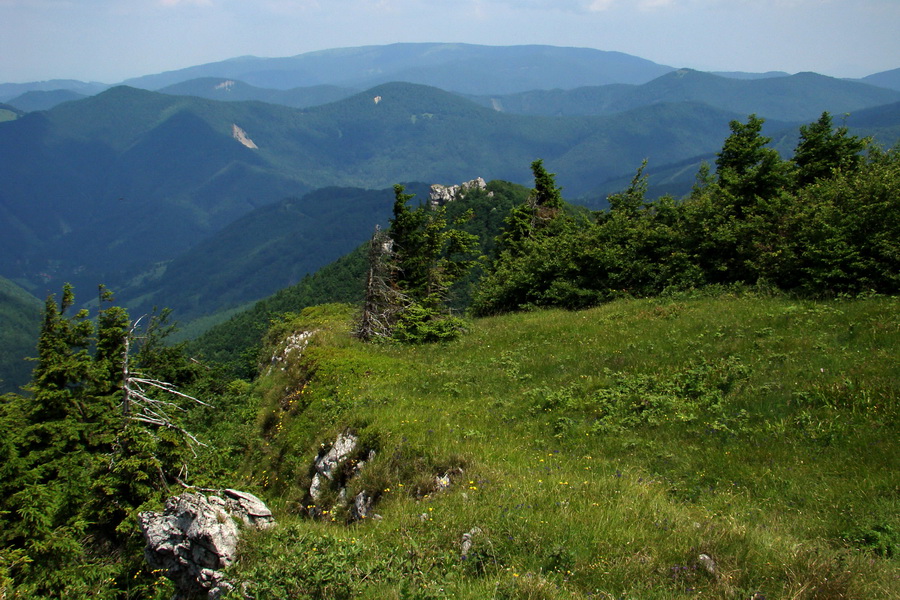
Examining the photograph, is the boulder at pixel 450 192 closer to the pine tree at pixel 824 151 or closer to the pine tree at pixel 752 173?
the pine tree at pixel 752 173

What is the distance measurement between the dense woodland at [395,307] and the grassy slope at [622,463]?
2.32 meters

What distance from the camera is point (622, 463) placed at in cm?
841

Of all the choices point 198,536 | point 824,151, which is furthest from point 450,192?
point 198,536

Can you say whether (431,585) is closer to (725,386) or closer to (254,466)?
(725,386)

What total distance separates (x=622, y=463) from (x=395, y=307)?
1536 centimetres

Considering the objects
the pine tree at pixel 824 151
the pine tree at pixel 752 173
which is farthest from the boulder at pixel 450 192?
the pine tree at pixel 824 151

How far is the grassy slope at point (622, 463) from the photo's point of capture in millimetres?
5023

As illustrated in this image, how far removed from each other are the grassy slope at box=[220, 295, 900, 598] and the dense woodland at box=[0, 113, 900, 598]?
2317 mm

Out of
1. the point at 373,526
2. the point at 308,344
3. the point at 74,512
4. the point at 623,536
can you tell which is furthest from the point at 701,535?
the point at 308,344

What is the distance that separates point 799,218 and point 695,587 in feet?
56.2

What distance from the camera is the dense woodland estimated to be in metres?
8.27

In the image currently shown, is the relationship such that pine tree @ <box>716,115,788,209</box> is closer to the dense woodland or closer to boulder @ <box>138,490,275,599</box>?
the dense woodland

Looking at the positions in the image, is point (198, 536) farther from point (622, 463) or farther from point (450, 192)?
point (450, 192)

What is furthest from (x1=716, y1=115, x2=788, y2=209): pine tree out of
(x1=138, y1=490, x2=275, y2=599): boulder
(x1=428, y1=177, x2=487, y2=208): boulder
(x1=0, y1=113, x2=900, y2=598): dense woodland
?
(x1=428, y1=177, x2=487, y2=208): boulder
